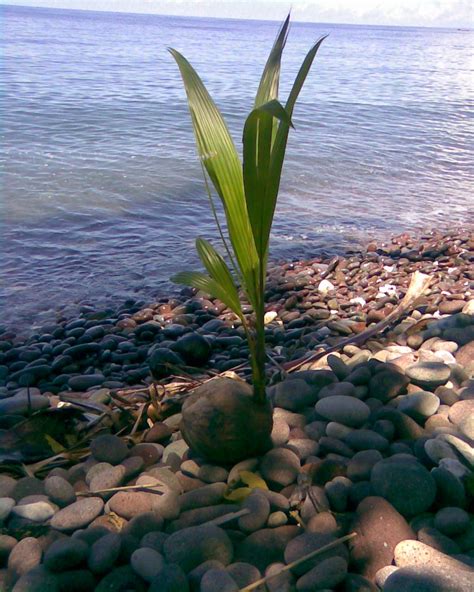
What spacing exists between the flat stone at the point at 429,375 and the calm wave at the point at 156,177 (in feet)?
9.76

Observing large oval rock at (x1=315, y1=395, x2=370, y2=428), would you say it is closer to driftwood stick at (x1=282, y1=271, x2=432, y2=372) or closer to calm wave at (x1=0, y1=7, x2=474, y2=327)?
driftwood stick at (x1=282, y1=271, x2=432, y2=372)

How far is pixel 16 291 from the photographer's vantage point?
16.4 feet

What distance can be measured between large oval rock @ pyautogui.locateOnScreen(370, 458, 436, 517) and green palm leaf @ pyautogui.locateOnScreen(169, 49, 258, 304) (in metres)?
0.73

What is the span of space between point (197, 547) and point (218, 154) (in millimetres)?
1047

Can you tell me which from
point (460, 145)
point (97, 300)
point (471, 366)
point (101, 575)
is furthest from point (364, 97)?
point (101, 575)

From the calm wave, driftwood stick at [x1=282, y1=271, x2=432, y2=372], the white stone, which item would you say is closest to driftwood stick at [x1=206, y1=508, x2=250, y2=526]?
driftwood stick at [x1=282, y1=271, x2=432, y2=372]

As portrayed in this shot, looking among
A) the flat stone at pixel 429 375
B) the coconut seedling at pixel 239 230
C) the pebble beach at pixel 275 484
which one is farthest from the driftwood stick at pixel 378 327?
the coconut seedling at pixel 239 230

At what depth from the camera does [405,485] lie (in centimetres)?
170

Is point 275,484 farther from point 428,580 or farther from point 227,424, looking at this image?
point 428,580

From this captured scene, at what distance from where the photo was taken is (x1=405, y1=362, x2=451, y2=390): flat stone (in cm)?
234

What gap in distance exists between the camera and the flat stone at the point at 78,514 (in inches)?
69.2

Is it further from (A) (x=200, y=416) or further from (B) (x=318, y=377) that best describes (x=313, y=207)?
(A) (x=200, y=416)

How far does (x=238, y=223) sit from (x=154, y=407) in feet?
2.80

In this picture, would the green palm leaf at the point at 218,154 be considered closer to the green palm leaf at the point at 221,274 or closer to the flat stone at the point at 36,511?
the green palm leaf at the point at 221,274
